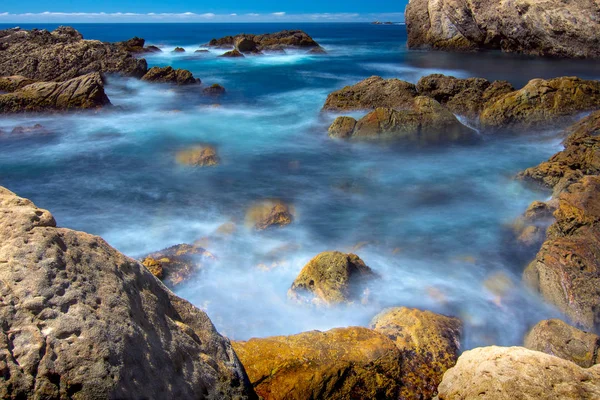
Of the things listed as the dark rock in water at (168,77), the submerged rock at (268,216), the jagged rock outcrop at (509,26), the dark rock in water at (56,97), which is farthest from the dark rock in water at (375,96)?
the jagged rock outcrop at (509,26)

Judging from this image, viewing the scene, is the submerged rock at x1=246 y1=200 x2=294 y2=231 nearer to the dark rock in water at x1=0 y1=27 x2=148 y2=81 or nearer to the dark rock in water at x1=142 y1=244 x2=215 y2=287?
the dark rock in water at x1=142 y1=244 x2=215 y2=287

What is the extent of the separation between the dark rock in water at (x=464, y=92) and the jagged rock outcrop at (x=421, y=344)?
11.2 m

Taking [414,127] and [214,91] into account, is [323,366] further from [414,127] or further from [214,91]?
[214,91]

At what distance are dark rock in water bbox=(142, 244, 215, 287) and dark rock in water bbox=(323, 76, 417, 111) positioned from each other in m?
9.32

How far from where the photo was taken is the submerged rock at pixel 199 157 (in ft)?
37.1

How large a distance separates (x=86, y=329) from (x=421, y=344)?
322cm

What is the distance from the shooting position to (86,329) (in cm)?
213

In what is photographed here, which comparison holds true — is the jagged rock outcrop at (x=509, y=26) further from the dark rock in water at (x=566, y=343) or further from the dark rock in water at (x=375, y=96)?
the dark rock in water at (x=566, y=343)

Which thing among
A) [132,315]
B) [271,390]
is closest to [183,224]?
[271,390]

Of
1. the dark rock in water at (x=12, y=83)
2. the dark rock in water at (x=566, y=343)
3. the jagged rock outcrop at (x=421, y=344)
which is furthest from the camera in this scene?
the dark rock in water at (x=12, y=83)

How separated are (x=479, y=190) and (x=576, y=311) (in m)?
4.97

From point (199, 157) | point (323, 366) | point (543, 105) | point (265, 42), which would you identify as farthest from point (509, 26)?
point (323, 366)

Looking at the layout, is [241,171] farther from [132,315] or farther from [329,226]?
[132,315]

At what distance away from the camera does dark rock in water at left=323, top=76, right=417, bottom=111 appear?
1380 centimetres
